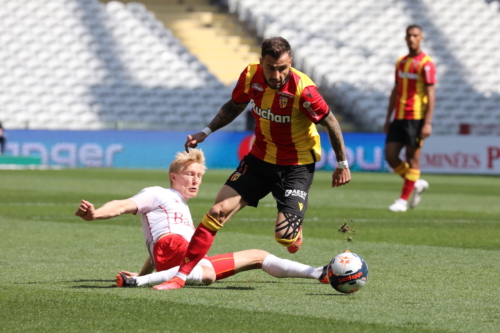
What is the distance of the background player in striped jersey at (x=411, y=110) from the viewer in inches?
445

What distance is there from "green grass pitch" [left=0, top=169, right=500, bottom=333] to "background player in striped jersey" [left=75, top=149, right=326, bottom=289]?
4.5 inches

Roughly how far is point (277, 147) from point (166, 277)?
3.71ft

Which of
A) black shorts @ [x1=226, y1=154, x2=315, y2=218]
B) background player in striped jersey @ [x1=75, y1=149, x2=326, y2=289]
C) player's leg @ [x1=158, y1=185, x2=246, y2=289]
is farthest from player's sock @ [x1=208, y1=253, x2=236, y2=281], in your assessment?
black shorts @ [x1=226, y1=154, x2=315, y2=218]

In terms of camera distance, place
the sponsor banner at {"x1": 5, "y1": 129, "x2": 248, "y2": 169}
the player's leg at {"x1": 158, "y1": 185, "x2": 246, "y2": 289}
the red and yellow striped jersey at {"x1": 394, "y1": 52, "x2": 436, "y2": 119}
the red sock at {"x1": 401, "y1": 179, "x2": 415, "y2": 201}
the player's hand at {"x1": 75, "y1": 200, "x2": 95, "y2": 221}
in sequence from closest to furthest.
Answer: the player's hand at {"x1": 75, "y1": 200, "x2": 95, "y2": 221}
the player's leg at {"x1": 158, "y1": 185, "x2": 246, "y2": 289}
the red and yellow striped jersey at {"x1": 394, "y1": 52, "x2": 436, "y2": 119}
the red sock at {"x1": 401, "y1": 179, "x2": 415, "y2": 201}
the sponsor banner at {"x1": 5, "y1": 129, "x2": 248, "y2": 169}

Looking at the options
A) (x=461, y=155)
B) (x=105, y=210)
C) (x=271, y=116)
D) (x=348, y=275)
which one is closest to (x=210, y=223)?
(x=105, y=210)

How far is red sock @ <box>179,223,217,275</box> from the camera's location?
5371mm

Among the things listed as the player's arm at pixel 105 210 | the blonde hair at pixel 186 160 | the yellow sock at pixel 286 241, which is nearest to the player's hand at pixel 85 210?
the player's arm at pixel 105 210

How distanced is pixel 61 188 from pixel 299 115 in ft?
33.6

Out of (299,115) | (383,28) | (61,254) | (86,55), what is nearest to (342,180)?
(299,115)

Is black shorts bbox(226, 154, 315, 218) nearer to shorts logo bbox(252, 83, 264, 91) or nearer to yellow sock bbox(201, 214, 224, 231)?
yellow sock bbox(201, 214, 224, 231)

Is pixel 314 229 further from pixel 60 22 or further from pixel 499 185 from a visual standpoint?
pixel 60 22

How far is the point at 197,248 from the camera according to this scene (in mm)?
5367

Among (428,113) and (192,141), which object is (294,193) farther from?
(428,113)

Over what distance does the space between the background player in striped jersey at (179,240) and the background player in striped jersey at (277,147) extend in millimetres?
151
